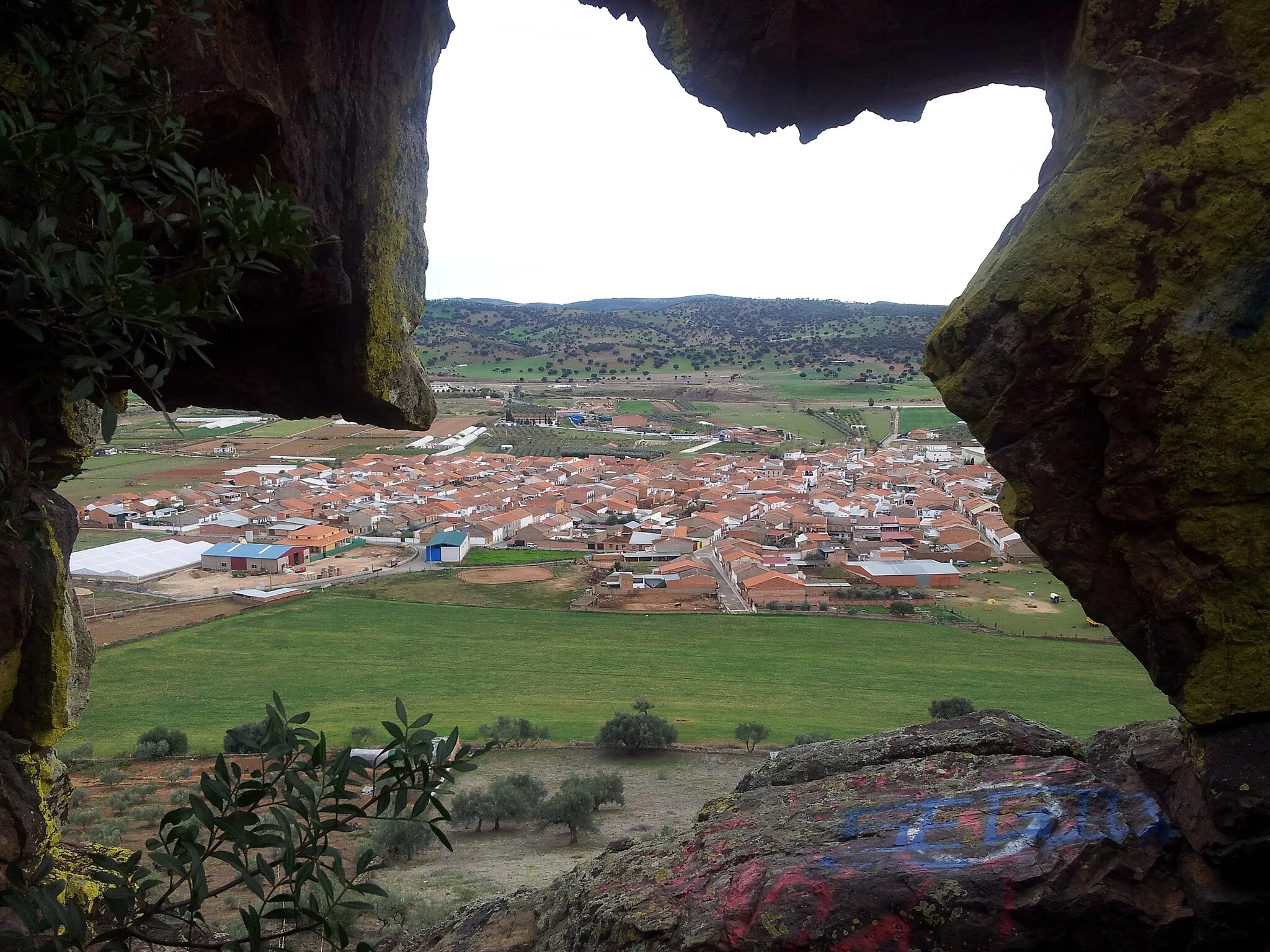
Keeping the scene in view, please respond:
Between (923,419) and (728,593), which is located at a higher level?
(923,419)

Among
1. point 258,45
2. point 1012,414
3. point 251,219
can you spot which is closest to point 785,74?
point 1012,414

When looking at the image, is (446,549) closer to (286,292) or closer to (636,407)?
(286,292)

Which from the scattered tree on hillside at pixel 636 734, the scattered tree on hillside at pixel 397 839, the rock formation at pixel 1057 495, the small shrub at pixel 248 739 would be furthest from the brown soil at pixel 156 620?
the small shrub at pixel 248 739

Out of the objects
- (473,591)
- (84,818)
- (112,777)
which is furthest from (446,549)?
(84,818)

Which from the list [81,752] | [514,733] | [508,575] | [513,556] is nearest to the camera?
[81,752]

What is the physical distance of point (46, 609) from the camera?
5.42m

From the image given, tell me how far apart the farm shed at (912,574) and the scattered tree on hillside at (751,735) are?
23511mm

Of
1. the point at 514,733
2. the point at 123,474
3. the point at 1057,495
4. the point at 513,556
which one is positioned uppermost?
the point at 1057,495

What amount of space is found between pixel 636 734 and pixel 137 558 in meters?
36.8

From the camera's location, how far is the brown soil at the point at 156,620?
33656 mm

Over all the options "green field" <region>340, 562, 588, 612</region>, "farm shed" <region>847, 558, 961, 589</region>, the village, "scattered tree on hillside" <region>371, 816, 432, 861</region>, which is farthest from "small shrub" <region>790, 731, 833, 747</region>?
"farm shed" <region>847, 558, 961, 589</region>

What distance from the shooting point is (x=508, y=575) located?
4678 cm

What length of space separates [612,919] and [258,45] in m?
5.98

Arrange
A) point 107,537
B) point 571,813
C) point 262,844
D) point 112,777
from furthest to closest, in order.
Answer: point 107,537, point 112,777, point 571,813, point 262,844
